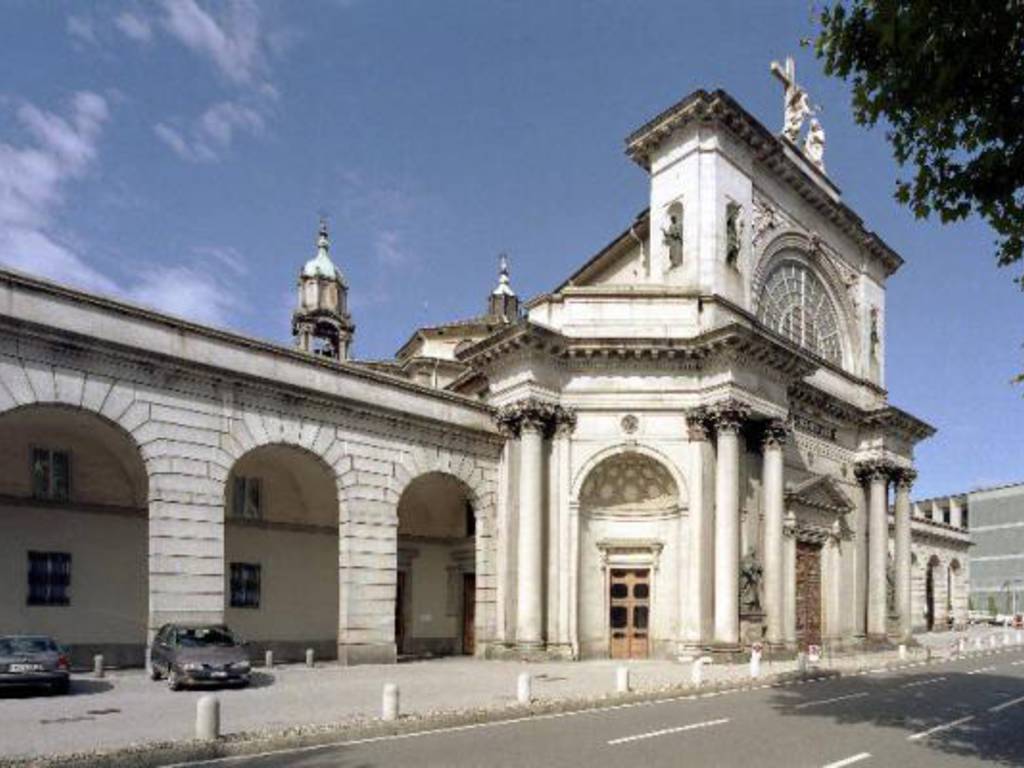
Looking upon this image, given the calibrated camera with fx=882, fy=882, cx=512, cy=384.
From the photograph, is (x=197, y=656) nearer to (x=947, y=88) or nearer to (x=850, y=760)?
(x=850, y=760)

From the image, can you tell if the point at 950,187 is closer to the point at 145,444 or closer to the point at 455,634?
the point at 145,444

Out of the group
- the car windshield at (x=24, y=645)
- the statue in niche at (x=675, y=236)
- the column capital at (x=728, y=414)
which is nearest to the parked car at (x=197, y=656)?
the car windshield at (x=24, y=645)

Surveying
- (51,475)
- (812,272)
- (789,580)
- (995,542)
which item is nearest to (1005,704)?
(789,580)

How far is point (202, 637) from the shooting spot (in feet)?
67.4

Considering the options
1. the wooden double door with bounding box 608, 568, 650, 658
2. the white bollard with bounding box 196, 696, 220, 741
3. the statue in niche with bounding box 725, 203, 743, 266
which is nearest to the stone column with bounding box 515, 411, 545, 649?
the wooden double door with bounding box 608, 568, 650, 658

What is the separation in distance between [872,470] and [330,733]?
33.1 m

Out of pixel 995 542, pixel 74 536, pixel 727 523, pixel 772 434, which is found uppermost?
A: pixel 772 434

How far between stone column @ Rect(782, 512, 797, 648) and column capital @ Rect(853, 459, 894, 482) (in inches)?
310

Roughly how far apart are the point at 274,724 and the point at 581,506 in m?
17.9

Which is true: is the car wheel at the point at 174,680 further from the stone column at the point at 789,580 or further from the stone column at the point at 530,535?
the stone column at the point at 789,580

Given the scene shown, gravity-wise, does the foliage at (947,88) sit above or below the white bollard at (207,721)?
above

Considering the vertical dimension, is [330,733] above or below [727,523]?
below

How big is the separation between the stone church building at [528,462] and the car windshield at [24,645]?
2776 mm

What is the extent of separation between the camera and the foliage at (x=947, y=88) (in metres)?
10.6
